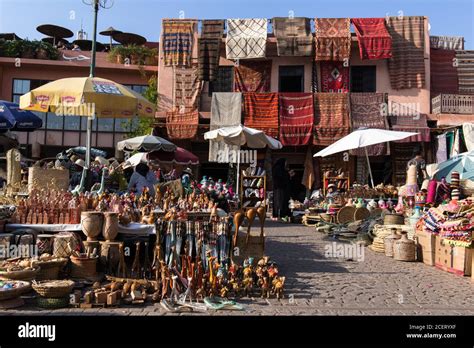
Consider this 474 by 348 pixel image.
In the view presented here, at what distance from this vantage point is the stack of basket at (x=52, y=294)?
4.54 meters

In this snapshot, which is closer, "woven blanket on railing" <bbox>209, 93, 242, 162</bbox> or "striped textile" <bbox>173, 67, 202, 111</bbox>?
"woven blanket on railing" <bbox>209, 93, 242, 162</bbox>

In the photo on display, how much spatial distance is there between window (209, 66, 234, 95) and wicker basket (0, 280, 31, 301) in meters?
14.5

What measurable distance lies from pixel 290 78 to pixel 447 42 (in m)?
7.12

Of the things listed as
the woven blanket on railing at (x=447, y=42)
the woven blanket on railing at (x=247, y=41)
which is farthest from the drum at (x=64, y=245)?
the woven blanket on railing at (x=447, y=42)

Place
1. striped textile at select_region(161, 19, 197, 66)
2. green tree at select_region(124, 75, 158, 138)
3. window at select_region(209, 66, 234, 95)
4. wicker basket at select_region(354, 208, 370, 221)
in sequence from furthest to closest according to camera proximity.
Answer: window at select_region(209, 66, 234, 95) → green tree at select_region(124, 75, 158, 138) → striped textile at select_region(161, 19, 197, 66) → wicker basket at select_region(354, 208, 370, 221)

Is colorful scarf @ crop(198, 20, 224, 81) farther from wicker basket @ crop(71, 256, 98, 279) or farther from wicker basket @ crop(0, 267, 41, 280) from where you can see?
wicker basket @ crop(0, 267, 41, 280)

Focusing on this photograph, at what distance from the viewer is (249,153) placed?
17984mm

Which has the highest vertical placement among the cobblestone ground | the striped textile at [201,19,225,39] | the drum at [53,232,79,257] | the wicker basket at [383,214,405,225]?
the striped textile at [201,19,225,39]

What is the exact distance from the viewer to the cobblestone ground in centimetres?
467

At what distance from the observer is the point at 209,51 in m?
17.7

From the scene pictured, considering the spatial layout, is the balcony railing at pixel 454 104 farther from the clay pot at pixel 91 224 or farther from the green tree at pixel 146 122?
the clay pot at pixel 91 224

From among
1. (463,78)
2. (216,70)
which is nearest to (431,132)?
(463,78)

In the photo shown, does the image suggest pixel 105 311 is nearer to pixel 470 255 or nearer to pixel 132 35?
pixel 470 255

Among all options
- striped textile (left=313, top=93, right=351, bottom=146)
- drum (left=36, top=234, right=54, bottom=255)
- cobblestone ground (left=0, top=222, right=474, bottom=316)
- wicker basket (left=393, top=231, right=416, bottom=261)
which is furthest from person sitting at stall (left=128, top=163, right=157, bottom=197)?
striped textile (left=313, top=93, right=351, bottom=146)
